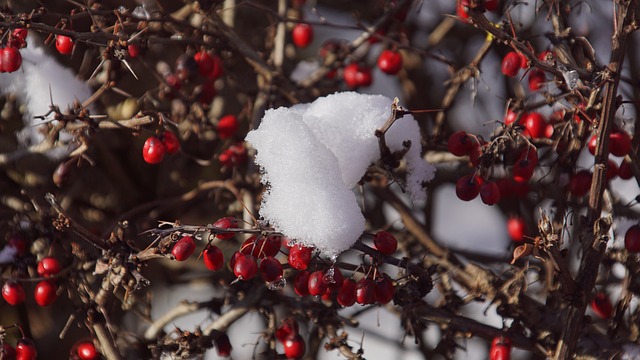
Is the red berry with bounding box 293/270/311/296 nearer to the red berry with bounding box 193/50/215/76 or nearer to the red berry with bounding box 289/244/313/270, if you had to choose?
the red berry with bounding box 289/244/313/270

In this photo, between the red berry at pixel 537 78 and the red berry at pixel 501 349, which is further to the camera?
the red berry at pixel 537 78

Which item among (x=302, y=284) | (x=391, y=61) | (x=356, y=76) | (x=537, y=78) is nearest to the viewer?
(x=302, y=284)

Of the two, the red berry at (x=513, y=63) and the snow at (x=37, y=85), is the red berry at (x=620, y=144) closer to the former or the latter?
the red berry at (x=513, y=63)

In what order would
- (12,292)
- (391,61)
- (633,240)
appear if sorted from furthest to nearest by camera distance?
1. (391,61)
2. (12,292)
3. (633,240)

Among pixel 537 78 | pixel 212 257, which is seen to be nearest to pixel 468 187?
pixel 537 78

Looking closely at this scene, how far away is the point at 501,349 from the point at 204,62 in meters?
1.02

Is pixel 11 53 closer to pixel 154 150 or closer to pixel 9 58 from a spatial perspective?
pixel 9 58

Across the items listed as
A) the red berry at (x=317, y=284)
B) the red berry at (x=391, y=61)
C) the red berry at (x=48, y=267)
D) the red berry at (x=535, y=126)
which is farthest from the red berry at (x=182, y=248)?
the red berry at (x=391, y=61)

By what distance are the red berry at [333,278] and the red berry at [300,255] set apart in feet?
0.17

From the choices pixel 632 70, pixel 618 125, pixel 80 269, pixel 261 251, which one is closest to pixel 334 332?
pixel 261 251

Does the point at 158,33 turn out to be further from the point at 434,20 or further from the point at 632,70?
the point at 632,70

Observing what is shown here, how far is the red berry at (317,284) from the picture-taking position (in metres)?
1.36

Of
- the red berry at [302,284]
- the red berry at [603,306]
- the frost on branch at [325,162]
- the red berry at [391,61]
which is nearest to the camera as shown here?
the frost on branch at [325,162]

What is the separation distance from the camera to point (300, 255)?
1.32 meters
